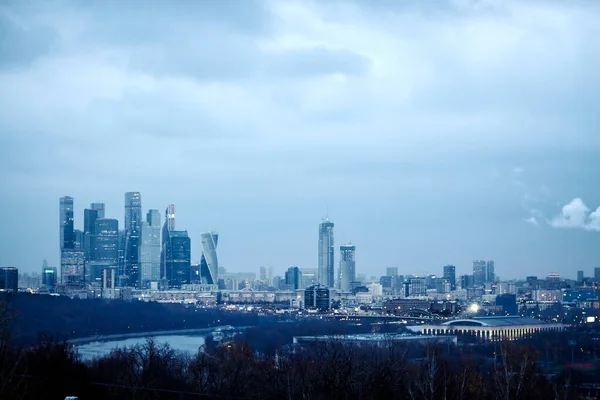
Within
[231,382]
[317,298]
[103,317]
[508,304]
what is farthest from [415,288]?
[231,382]

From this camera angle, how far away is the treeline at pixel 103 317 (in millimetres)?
54594

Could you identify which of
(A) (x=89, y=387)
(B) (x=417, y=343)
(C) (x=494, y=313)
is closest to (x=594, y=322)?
(C) (x=494, y=313)

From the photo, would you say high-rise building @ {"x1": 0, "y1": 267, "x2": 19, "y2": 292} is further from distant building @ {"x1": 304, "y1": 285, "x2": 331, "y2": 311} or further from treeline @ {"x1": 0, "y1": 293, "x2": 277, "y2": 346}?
distant building @ {"x1": 304, "y1": 285, "x2": 331, "y2": 311}

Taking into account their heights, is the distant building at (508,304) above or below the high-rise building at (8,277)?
below

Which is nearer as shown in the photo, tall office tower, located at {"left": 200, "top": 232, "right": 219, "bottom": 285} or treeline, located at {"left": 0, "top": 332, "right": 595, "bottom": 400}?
treeline, located at {"left": 0, "top": 332, "right": 595, "bottom": 400}

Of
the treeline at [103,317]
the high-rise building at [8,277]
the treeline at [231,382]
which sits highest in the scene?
the high-rise building at [8,277]

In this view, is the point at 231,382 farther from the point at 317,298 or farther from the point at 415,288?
the point at 415,288

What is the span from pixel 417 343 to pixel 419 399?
23047 mm

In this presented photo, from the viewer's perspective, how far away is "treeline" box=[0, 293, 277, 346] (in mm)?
54594

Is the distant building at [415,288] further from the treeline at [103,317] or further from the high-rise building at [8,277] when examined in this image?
the high-rise building at [8,277]

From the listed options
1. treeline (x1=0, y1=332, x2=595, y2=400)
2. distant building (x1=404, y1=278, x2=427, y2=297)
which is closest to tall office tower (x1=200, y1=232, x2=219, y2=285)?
distant building (x1=404, y1=278, x2=427, y2=297)

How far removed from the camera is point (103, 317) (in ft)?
206

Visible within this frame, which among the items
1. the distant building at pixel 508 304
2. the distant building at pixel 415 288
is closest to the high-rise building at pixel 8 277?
the distant building at pixel 508 304

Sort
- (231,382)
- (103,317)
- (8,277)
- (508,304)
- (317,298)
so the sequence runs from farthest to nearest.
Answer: (317,298) → (508,304) → (8,277) → (103,317) → (231,382)
